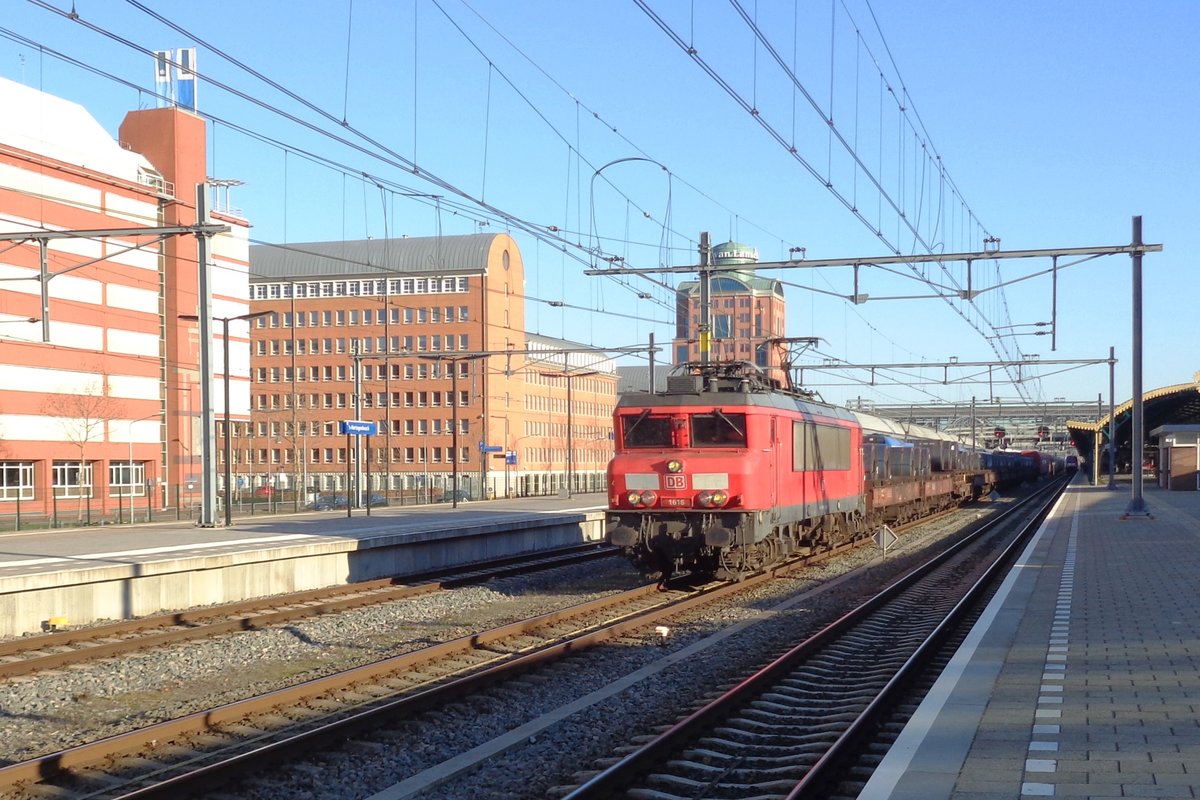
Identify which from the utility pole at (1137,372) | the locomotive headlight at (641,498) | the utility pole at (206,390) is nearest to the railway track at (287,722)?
the locomotive headlight at (641,498)

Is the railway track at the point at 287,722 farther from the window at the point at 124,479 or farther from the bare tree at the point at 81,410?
the window at the point at 124,479

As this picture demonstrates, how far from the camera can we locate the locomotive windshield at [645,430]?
2044 centimetres

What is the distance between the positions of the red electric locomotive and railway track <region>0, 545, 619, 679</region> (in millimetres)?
3918

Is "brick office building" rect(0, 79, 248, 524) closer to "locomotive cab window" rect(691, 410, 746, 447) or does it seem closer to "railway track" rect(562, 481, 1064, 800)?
"locomotive cab window" rect(691, 410, 746, 447)

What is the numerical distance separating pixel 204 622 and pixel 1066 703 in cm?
1233

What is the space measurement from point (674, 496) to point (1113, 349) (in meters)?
42.5

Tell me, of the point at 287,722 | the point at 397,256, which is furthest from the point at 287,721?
the point at 397,256

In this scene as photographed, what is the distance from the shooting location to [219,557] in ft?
66.6

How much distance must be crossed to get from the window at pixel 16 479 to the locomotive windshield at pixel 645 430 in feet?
129

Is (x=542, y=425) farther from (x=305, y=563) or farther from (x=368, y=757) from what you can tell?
(x=368, y=757)

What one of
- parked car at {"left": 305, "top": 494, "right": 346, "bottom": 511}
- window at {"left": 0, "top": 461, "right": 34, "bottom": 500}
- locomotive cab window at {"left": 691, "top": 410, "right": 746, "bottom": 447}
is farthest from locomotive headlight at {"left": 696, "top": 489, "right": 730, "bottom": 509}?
window at {"left": 0, "top": 461, "right": 34, "bottom": 500}

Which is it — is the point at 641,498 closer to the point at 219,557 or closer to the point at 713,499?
the point at 713,499

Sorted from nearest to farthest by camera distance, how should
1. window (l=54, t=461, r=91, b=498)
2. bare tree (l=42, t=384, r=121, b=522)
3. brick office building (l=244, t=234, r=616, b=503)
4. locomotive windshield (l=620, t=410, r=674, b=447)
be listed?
locomotive windshield (l=620, t=410, r=674, b=447), bare tree (l=42, t=384, r=121, b=522), window (l=54, t=461, r=91, b=498), brick office building (l=244, t=234, r=616, b=503)

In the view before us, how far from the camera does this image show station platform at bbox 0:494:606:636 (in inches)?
699
